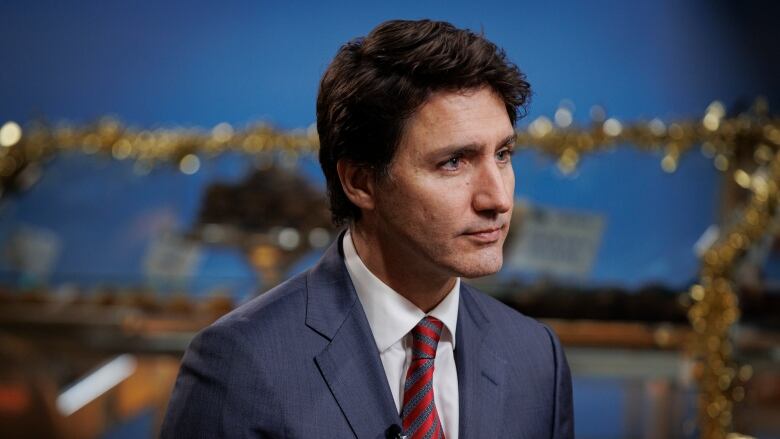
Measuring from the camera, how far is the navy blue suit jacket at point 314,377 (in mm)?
1364

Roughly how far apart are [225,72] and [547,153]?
1.24 meters

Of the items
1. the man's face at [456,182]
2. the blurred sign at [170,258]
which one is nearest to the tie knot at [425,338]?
the man's face at [456,182]

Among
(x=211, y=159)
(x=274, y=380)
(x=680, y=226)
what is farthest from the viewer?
(x=211, y=159)

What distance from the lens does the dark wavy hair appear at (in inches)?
54.1

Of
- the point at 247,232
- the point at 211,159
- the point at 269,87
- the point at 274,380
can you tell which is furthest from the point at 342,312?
the point at 269,87

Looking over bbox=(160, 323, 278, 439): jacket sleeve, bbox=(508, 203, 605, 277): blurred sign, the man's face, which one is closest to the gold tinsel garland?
bbox=(508, 203, 605, 277): blurred sign

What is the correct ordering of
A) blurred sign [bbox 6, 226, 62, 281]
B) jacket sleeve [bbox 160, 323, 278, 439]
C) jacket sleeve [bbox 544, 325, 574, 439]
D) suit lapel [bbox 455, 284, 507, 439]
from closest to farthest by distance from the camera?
1. jacket sleeve [bbox 160, 323, 278, 439]
2. suit lapel [bbox 455, 284, 507, 439]
3. jacket sleeve [bbox 544, 325, 574, 439]
4. blurred sign [bbox 6, 226, 62, 281]

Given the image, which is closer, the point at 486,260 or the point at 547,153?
the point at 486,260

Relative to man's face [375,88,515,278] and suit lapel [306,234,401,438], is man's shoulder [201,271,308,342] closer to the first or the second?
suit lapel [306,234,401,438]

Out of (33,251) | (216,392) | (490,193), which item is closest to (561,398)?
(490,193)

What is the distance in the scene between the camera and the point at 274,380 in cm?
138

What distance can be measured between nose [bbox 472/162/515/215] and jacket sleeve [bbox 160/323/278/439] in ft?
1.21

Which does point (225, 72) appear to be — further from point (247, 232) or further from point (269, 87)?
point (247, 232)

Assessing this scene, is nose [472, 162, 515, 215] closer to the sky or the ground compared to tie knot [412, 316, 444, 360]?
closer to the sky
